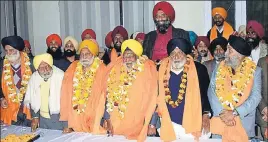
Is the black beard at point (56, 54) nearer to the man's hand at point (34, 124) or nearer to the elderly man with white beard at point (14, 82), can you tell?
the elderly man with white beard at point (14, 82)

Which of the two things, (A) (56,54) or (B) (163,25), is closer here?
(B) (163,25)

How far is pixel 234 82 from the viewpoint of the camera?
10.7ft

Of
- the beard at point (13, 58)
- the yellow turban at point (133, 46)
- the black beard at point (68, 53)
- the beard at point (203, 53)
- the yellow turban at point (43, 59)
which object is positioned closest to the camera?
the yellow turban at point (133, 46)

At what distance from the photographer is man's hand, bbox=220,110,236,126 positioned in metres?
3.14

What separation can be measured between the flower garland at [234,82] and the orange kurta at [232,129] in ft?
0.11

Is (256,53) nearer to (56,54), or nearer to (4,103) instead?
(56,54)

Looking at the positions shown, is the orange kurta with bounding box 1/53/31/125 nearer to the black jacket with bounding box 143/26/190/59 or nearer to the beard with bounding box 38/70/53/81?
the beard with bounding box 38/70/53/81

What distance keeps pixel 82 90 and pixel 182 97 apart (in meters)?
1.03

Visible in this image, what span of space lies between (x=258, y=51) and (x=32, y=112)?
109 inches

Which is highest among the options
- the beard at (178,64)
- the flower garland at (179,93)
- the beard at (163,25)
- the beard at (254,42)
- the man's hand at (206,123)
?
the beard at (163,25)

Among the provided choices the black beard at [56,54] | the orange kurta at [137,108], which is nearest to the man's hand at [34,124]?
the orange kurta at [137,108]

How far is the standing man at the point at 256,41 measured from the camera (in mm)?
4465

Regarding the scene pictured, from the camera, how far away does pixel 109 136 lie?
334 cm

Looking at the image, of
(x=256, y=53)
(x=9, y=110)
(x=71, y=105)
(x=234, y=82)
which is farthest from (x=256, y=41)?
(x=9, y=110)
